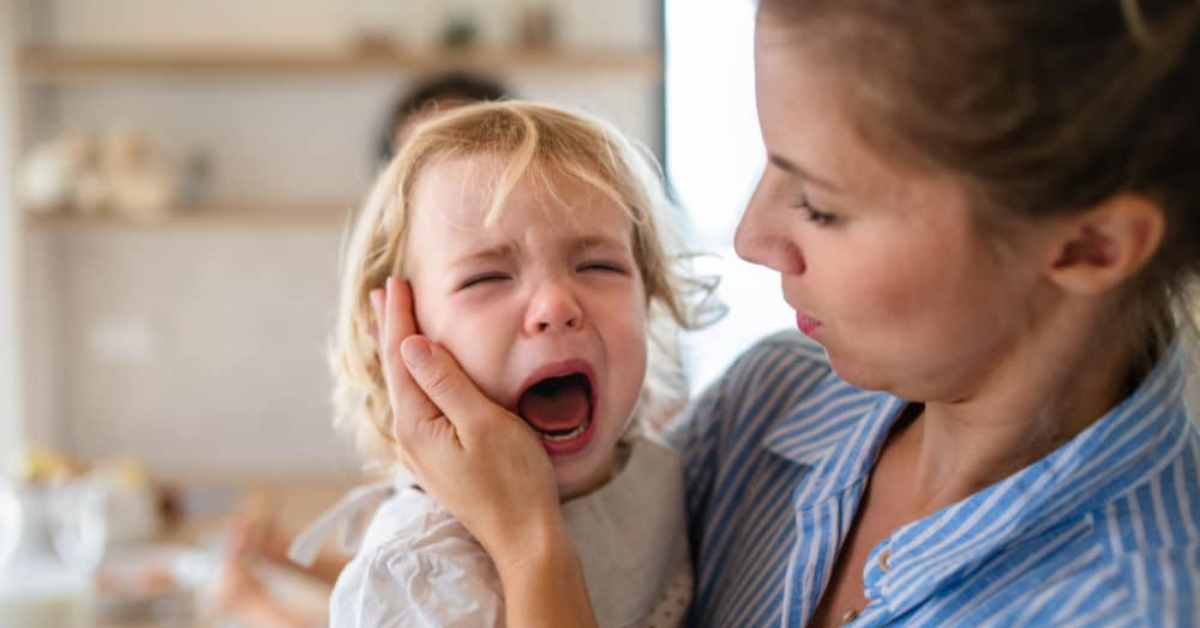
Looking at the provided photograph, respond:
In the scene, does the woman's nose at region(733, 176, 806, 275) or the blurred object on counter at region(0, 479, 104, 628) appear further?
the blurred object on counter at region(0, 479, 104, 628)

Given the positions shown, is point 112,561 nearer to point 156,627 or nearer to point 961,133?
point 156,627

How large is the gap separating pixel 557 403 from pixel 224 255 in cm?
329

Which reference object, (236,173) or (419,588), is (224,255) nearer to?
(236,173)

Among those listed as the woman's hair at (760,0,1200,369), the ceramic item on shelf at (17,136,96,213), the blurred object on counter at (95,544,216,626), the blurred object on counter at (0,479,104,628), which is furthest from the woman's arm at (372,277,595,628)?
the ceramic item on shelf at (17,136,96,213)

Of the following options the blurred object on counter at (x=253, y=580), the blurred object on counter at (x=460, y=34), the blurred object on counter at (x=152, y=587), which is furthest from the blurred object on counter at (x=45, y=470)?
the blurred object on counter at (x=460, y=34)

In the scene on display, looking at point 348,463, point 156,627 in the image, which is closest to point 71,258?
point 348,463

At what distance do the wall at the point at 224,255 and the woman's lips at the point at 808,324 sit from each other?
3076 mm

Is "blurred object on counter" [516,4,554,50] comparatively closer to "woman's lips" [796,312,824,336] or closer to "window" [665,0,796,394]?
"window" [665,0,796,394]

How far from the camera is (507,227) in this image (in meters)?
1.00

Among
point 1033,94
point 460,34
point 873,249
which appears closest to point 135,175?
point 460,34

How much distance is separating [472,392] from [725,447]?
0.33 meters

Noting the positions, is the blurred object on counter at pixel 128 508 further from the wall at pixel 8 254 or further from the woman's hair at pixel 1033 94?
the woman's hair at pixel 1033 94

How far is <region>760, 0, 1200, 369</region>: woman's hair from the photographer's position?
2.20 feet

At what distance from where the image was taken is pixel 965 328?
781mm
